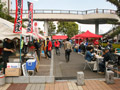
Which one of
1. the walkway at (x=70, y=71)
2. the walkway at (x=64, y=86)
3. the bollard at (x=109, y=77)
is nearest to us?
the walkway at (x=64, y=86)

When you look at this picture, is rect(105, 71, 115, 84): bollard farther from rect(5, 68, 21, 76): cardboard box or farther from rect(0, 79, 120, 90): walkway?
rect(5, 68, 21, 76): cardboard box

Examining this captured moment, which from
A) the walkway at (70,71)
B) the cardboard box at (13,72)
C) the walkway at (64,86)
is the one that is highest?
the cardboard box at (13,72)

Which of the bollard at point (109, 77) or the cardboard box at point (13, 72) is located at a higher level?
the cardboard box at point (13, 72)

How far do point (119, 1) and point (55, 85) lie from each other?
783 inches

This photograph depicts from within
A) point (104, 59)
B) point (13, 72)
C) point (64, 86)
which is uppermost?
point (104, 59)

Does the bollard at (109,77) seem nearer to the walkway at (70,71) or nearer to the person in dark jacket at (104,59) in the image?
the walkway at (70,71)

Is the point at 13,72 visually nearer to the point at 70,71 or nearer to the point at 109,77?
the point at 70,71

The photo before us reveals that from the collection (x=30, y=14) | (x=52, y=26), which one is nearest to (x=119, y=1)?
(x=30, y=14)

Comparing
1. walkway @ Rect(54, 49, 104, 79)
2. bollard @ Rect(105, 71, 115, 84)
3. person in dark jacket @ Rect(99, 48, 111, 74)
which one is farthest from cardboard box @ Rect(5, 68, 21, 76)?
person in dark jacket @ Rect(99, 48, 111, 74)

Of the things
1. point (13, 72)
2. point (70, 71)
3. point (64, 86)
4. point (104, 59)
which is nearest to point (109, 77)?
point (104, 59)

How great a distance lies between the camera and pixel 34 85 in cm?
623

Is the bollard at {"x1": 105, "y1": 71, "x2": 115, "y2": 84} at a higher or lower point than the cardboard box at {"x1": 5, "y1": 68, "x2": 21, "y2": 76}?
lower

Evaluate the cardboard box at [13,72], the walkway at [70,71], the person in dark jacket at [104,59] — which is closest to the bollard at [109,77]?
the walkway at [70,71]

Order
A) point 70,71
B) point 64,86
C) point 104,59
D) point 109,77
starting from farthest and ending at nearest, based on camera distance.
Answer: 1. point 70,71
2. point 104,59
3. point 109,77
4. point 64,86
